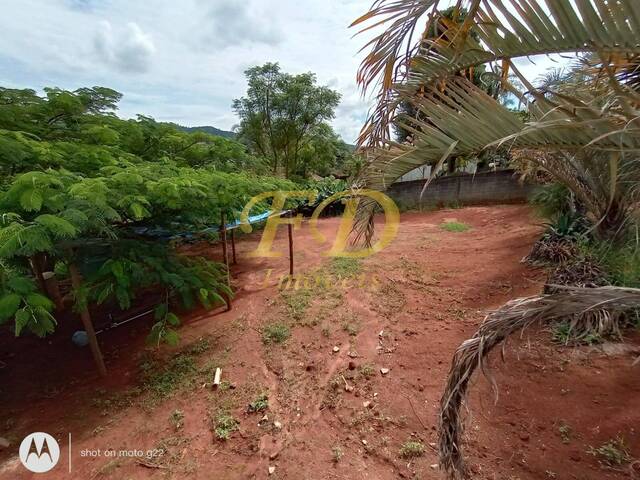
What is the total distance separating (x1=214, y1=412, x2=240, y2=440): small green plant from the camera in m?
2.54

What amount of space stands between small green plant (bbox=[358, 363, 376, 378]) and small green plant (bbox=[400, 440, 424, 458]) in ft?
2.59

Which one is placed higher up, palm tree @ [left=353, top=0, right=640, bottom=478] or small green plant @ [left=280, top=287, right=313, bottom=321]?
palm tree @ [left=353, top=0, right=640, bottom=478]

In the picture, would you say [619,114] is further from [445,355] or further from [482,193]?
[482,193]

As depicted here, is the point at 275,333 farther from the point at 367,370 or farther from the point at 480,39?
the point at 480,39

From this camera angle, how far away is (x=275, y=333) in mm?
3838

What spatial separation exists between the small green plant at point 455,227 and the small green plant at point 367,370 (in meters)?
5.61

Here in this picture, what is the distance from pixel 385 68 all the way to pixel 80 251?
334 centimetres

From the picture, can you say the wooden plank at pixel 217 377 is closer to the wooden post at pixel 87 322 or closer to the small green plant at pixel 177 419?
the small green plant at pixel 177 419

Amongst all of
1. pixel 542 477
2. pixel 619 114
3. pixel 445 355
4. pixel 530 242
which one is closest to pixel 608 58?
pixel 619 114

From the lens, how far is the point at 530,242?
225 inches

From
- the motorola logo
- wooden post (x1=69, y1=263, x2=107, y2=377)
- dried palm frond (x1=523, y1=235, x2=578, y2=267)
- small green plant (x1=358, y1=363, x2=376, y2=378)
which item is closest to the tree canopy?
wooden post (x1=69, y1=263, x2=107, y2=377)

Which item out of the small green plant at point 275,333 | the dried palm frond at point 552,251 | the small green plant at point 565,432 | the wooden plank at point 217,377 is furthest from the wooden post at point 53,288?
the dried palm frond at point 552,251

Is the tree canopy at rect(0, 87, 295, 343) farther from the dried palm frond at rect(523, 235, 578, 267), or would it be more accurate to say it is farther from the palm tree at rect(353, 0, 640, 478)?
the dried palm frond at rect(523, 235, 578, 267)

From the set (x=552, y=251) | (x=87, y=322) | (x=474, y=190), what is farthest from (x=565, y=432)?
(x=474, y=190)
